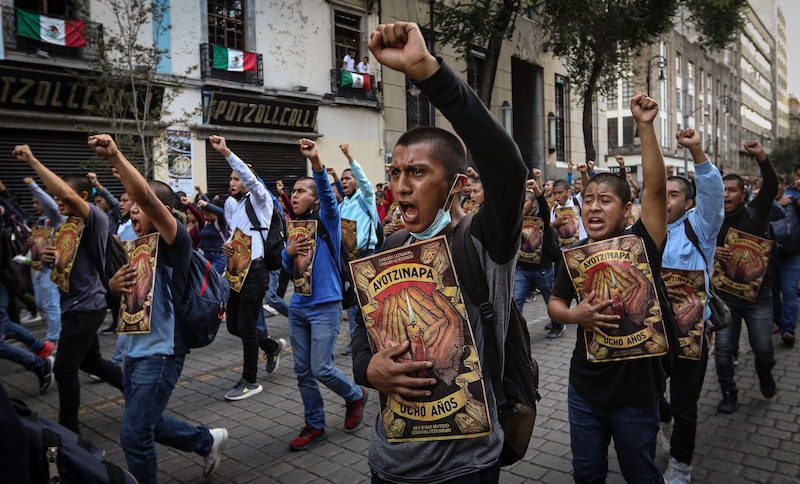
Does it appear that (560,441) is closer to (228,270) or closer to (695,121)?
(228,270)

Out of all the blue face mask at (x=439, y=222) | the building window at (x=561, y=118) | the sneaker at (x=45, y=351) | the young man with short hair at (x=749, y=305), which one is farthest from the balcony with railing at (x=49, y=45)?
the building window at (x=561, y=118)

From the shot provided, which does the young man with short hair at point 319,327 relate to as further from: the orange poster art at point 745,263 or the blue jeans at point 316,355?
the orange poster art at point 745,263

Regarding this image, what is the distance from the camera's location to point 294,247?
4500 mm

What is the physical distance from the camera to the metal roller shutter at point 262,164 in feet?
53.3

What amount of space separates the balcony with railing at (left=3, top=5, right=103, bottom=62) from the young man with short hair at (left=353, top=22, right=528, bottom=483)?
12.7 m

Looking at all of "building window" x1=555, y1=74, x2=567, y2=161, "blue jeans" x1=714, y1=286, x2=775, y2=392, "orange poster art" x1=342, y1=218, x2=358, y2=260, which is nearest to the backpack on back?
"orange poster art" x1=342, y1=218, x2=358, y2=260

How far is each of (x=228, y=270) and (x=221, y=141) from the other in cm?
160

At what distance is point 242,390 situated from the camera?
5.45 meters

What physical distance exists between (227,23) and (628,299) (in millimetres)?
16610

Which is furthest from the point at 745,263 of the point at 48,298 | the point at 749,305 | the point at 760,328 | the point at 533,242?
the point at 48,298

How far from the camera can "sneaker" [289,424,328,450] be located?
4230 millimetres

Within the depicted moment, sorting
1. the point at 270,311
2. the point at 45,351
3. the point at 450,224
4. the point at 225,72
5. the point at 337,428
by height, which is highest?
the point at 225,72

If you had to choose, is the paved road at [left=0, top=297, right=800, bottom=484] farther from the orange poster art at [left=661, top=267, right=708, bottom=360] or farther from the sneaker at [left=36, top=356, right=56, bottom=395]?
the orange poster art at [left=661, top=267, right=708, bottom=360]

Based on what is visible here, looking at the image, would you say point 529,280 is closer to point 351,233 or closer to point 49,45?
point 351,233
